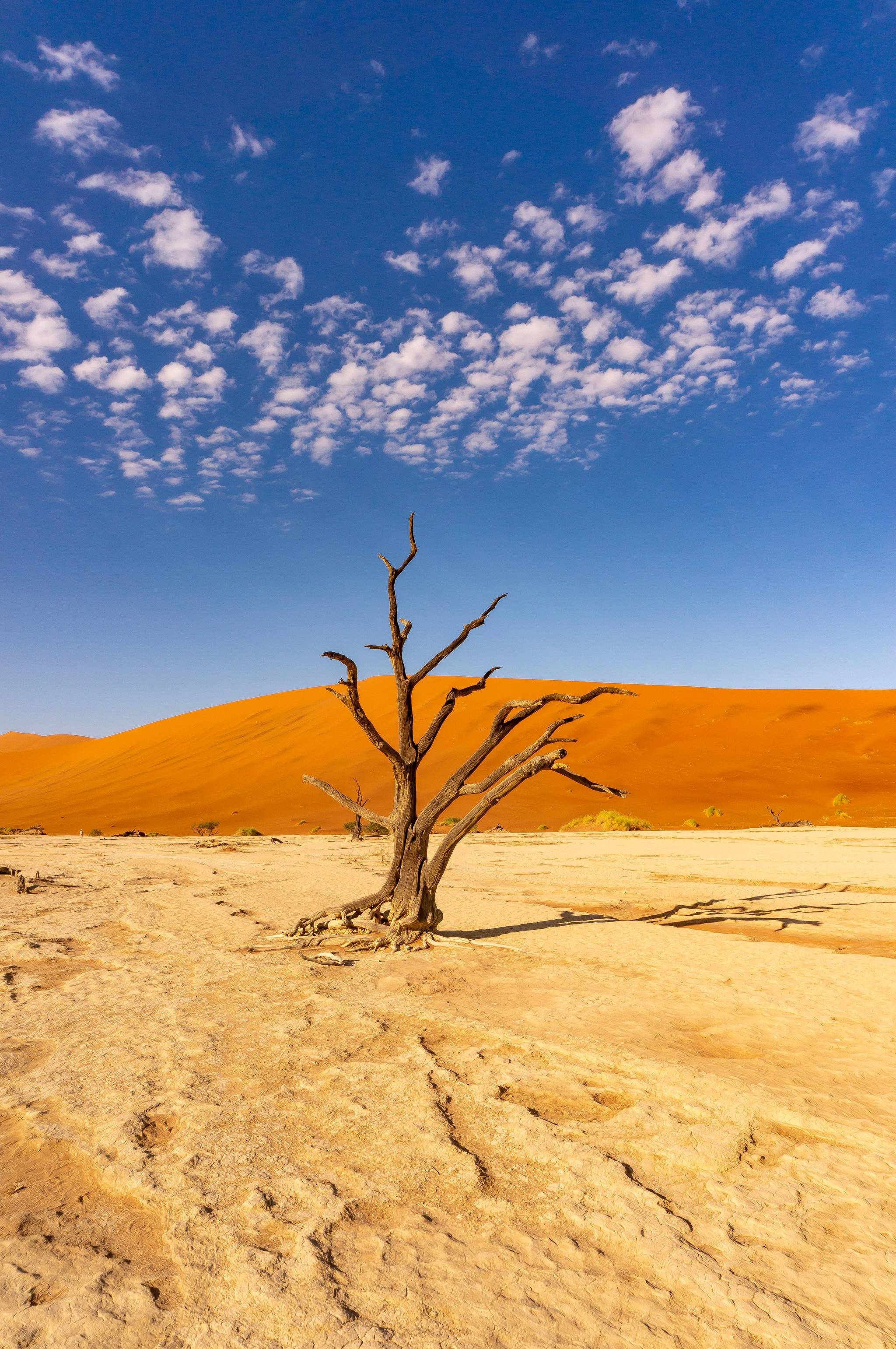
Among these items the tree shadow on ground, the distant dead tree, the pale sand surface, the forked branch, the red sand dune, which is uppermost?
the red sand dune

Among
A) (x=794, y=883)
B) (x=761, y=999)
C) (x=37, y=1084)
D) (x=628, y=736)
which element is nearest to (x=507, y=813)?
(x=628, y=736)

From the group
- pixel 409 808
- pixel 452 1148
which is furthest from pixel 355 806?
pixel 452 1148

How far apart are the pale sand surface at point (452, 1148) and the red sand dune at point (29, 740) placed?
129184 millimetres

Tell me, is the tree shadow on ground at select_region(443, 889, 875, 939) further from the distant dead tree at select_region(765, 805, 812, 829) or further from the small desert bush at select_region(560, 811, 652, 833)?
the small desert bush at select_region(560, 811, 652, 833)

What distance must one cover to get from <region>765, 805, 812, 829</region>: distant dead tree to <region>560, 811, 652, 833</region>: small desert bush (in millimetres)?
3724

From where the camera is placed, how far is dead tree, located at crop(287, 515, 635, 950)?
23.9ft

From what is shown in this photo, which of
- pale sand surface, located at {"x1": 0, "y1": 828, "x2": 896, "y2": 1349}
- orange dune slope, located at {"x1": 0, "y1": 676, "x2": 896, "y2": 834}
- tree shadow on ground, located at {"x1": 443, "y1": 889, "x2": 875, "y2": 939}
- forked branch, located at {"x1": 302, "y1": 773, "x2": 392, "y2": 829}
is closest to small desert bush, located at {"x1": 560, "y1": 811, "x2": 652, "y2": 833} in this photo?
orange dune slope, located at {"x1": 0, "y1": 676, "x2": 896, "y2": 834}

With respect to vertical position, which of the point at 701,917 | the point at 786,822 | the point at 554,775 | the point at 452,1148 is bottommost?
the point at 786,822

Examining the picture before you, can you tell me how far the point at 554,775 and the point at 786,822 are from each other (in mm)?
10659

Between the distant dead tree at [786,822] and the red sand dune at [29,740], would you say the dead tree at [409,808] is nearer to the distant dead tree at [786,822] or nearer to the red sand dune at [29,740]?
the distant dead tree at [786,822]

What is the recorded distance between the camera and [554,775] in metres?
32.2

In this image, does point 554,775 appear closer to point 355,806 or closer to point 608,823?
point 608,823

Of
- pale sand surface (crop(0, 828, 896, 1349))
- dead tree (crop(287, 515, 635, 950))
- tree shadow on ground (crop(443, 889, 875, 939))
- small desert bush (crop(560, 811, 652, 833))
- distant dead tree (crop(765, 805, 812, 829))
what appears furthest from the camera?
small desert bush (crop(560, 811, 652, 833))

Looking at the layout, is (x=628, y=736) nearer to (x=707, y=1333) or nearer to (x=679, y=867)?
(x=679, y=867)
